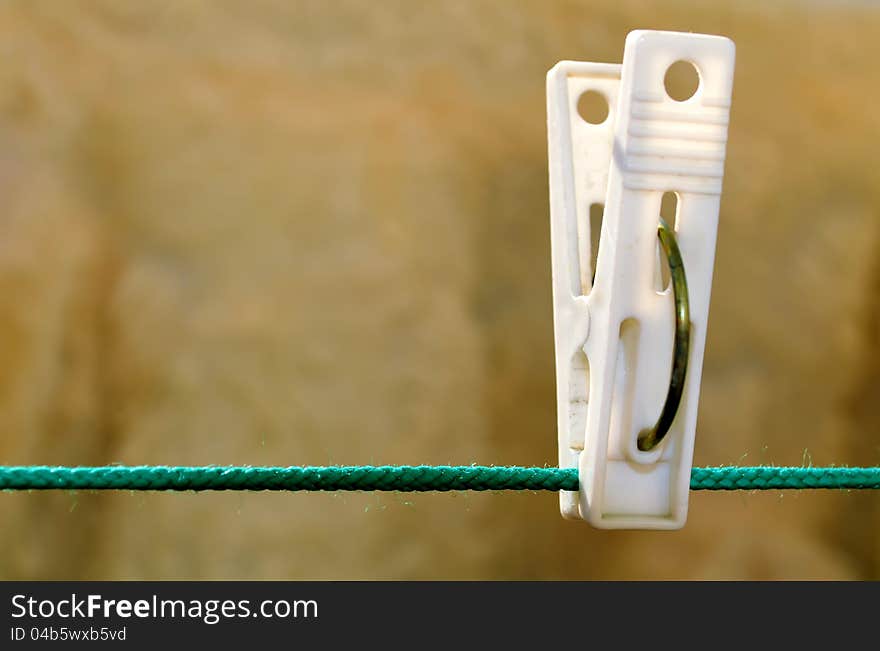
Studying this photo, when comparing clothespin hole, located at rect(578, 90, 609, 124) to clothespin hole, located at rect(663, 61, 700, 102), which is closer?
clothespin hole, located at rect(578, 90, 609, 124)

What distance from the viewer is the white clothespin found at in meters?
0.54

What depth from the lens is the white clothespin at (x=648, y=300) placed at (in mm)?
536

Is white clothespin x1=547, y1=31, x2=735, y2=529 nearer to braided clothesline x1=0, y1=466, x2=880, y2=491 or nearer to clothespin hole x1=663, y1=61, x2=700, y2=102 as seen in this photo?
braided clothesline x1=0, y1=466, x2=880, y2=491

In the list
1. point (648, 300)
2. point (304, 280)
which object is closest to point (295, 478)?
point (648, 300)

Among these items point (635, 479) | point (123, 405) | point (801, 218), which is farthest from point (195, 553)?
point (635, 479)

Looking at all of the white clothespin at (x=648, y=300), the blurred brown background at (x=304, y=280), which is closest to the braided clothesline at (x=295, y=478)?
the white clothespin at (x=648, y=300)

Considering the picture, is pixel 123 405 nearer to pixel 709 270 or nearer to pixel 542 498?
pixel 542 498

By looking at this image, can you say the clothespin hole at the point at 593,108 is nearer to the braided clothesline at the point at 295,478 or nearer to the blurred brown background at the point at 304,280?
the blurred brown background at the point at 304,280

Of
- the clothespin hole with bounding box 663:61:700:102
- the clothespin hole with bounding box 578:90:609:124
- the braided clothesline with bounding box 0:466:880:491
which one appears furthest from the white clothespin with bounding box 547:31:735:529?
the clothespin hole with bounding box 663:61:700:102

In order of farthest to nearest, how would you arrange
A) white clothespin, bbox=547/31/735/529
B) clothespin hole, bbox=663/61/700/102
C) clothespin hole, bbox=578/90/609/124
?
clothespin hole, bbox=663/61/700/102, clothespin hole, bbox=578/90/609/124, white clothespin, bbox=547/31/735/529

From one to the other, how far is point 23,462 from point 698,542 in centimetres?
164

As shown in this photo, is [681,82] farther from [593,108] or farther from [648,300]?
[648,300]

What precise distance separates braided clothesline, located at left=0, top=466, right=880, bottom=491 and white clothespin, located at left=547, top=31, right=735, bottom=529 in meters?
0.03

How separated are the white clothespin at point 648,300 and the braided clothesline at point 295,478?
0.09ft
